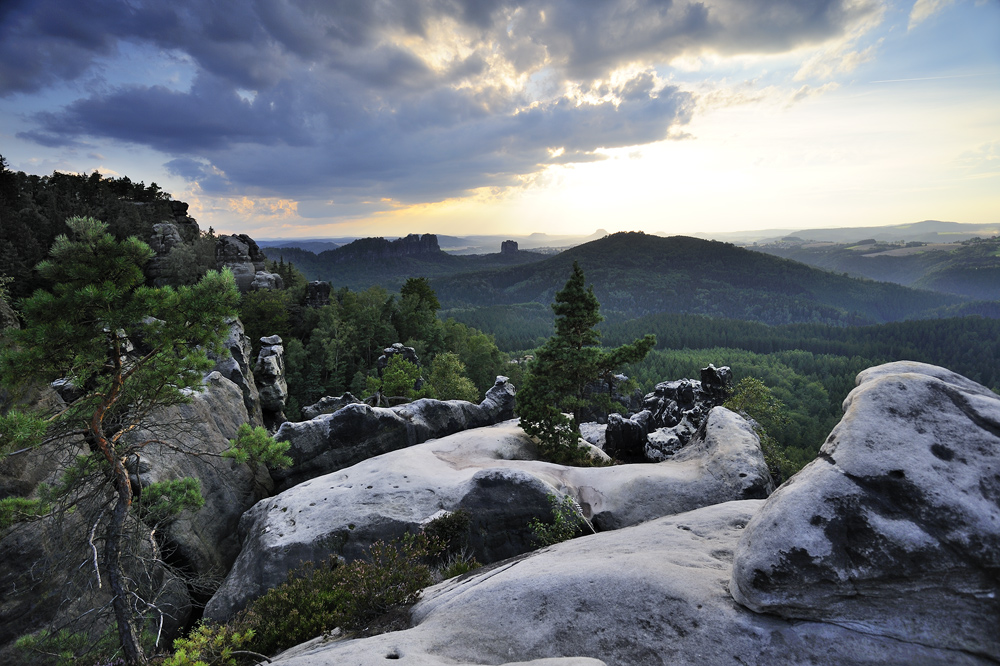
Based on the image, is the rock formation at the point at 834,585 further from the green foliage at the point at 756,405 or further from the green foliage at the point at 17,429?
the green foliage at the point at 756,405

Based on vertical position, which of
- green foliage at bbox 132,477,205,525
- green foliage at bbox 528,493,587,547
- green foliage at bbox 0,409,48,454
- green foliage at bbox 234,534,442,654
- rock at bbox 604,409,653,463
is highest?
green foliage at bbox 0,409,48,454

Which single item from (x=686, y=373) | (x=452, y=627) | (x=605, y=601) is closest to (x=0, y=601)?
(x=452, y=627)

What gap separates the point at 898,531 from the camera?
6.16 meters

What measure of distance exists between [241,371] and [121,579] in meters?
24.6

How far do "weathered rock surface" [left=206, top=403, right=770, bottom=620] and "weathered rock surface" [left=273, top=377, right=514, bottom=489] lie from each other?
4.16m

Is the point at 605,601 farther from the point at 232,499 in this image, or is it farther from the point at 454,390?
the point at 454,390

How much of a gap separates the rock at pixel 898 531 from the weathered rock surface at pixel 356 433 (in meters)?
21.3

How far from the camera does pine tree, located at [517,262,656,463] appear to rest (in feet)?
79.4

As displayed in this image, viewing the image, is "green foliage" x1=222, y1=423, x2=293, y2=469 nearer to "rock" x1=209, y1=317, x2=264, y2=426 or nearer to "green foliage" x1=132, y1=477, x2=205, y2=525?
"green foliage" x1=132, y1=477, x2=205, y2=525

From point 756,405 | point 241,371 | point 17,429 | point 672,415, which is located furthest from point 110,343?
point 756,405

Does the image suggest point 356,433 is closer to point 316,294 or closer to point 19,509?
point 19,509

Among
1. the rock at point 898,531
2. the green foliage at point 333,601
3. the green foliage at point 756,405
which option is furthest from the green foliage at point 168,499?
the green foliage at point 756,405

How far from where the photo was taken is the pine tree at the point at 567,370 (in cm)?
2420

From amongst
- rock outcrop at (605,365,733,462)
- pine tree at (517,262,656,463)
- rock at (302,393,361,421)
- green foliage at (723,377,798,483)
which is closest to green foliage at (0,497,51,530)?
pine tree at (517,262,656,463)
